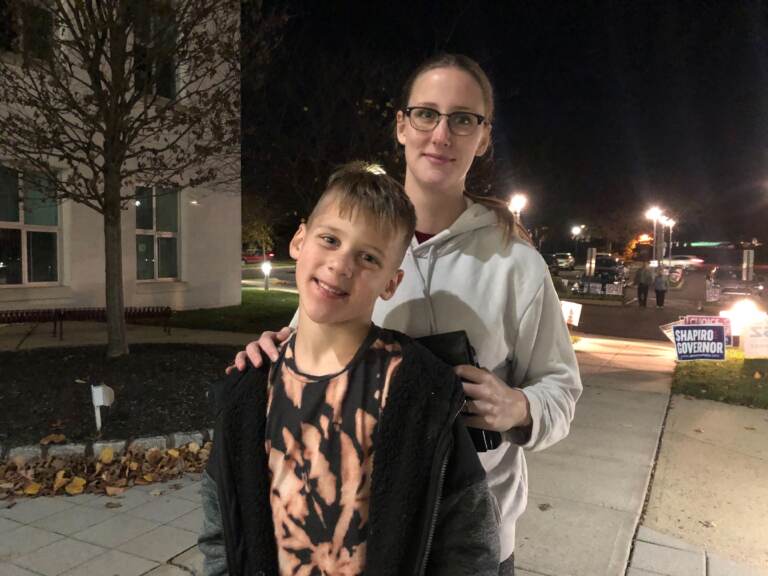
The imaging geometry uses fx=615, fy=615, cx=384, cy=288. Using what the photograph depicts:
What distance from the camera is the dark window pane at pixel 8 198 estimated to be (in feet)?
38.5

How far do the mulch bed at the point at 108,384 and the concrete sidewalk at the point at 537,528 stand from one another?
3.32 feet

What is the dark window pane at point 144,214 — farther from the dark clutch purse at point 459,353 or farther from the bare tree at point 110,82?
the dark clutch purse at point 459,353

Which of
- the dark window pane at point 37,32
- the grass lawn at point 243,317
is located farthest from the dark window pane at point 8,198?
the dark window pane at point 37,32

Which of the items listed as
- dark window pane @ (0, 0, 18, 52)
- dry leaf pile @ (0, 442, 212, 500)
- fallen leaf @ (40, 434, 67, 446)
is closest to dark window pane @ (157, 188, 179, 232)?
dark window pane @ (0, 0, 18, 52)

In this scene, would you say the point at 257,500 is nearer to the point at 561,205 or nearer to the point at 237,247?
the point at 237,247

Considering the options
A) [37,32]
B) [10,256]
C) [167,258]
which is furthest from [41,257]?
[37,32]

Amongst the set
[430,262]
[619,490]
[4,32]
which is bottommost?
[619,490]

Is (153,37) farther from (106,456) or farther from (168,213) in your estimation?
(168,213)

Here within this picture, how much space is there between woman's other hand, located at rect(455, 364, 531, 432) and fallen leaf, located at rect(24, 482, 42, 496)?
4.39 m

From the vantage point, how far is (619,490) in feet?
16.0

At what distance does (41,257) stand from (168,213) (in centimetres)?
327

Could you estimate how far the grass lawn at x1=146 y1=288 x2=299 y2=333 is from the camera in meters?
13.1

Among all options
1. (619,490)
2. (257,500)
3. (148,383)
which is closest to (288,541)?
(257,500)

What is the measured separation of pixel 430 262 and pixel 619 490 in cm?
403
